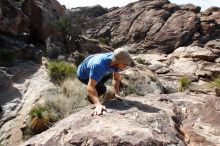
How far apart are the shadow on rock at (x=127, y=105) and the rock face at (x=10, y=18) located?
15.9 m

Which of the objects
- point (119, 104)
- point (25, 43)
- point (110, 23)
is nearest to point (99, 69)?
point (119, 104)

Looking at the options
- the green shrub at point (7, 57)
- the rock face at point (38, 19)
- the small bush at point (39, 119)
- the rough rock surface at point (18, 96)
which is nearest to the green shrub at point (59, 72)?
the rough rock surface at point (18, 96)

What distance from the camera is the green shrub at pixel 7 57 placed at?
1823 cm

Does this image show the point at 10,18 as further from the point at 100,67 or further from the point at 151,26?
the point at 151,26

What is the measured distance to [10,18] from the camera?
21656 millimetres

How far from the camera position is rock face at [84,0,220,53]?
41.4 m

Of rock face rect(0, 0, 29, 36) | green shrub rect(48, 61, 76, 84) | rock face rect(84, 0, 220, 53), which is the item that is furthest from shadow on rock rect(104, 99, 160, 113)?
rock face rect(84, 0, 220, 53)

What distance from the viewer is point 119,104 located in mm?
6414

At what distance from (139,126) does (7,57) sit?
1415 centimetres

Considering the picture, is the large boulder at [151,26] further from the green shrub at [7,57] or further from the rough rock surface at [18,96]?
the rough rock surface at [18,96]

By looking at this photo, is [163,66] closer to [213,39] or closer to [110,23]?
[213,39]

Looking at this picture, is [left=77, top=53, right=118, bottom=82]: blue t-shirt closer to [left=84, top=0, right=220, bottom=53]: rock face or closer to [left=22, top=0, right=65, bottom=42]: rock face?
[left=22, top=0, right=65, bottom=42]: rock face

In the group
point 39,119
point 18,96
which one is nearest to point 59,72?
point 18,96

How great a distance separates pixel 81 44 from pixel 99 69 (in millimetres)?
19722
